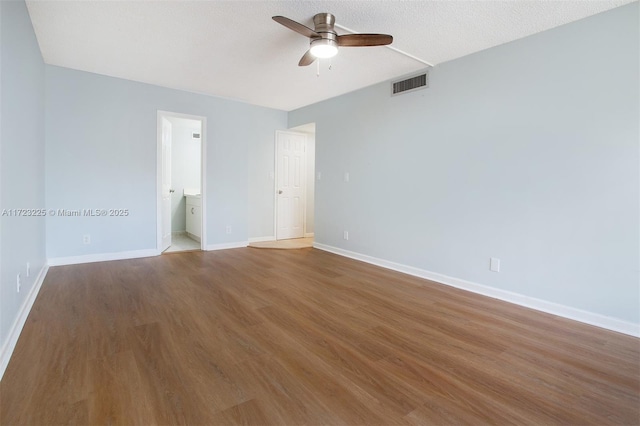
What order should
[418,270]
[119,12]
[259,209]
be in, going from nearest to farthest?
1. [119,12]
2. [418,270]
3. [259,209]

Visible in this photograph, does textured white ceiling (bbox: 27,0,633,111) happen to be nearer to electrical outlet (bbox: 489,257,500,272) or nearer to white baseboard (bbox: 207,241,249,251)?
electrical outlet (bbox: 489,257,500,272)

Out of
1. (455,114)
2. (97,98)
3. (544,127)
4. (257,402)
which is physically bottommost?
(257,402)

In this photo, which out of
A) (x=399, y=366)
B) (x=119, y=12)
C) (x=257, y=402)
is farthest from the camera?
(x=119, y=12)

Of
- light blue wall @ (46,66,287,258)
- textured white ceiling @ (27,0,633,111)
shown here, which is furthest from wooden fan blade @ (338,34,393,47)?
light blue wall @ (46,66,287,258)

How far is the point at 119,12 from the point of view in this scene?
98.7 inches

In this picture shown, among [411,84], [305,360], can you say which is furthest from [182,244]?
[411,84]

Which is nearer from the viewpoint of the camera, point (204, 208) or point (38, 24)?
point (38, 24)

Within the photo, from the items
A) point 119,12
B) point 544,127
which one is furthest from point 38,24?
point 544,127

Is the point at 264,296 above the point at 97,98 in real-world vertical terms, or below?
below

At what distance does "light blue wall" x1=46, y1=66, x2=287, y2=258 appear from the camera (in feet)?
12.6

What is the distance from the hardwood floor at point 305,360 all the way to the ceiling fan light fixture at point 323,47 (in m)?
2.25

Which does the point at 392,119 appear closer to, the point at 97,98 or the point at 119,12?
the point at 119,12

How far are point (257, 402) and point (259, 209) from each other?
442cm

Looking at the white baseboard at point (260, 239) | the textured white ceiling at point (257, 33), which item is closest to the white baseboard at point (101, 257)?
the white baseboard at point (260, 239)
